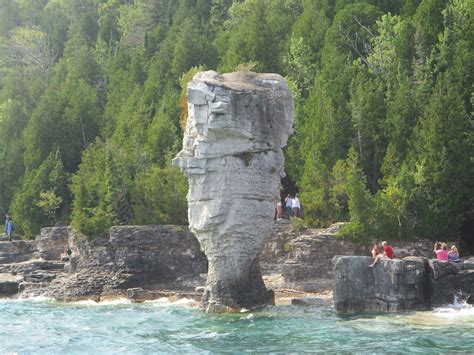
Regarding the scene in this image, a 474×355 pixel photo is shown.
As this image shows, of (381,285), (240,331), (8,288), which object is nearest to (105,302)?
(8,288)

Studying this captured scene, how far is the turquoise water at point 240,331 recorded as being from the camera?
2303cm

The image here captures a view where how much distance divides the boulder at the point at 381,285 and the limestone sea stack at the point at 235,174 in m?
4.34

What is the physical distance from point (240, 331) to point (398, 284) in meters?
5.44

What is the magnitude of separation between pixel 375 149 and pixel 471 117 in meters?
5.11

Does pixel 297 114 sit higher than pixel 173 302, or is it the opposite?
pixel 297 114

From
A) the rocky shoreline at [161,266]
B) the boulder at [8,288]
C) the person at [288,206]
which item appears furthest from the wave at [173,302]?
the boulder at [8,288]

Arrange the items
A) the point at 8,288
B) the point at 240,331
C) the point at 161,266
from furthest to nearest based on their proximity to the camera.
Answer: the point at 8,288 → the point at 161,266 → the point at 240,331

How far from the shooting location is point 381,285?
27875mm

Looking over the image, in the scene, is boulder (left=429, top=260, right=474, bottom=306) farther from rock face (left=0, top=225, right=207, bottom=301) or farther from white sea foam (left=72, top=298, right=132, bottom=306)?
white sea foam (left=72, top=298, right=132, bottom=306)

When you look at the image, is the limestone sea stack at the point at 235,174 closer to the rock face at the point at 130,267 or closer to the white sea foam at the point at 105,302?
the white sea foam at the point at 105,302

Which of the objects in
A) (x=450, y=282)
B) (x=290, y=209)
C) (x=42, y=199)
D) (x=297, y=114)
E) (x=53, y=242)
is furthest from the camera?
(x=42, y=199)

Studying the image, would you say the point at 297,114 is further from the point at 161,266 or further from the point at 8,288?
the point at 8,288

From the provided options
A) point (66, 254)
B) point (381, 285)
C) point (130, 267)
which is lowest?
Answer: point (130, 267)

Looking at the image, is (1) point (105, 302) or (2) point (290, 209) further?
(2) point (290, 209)
